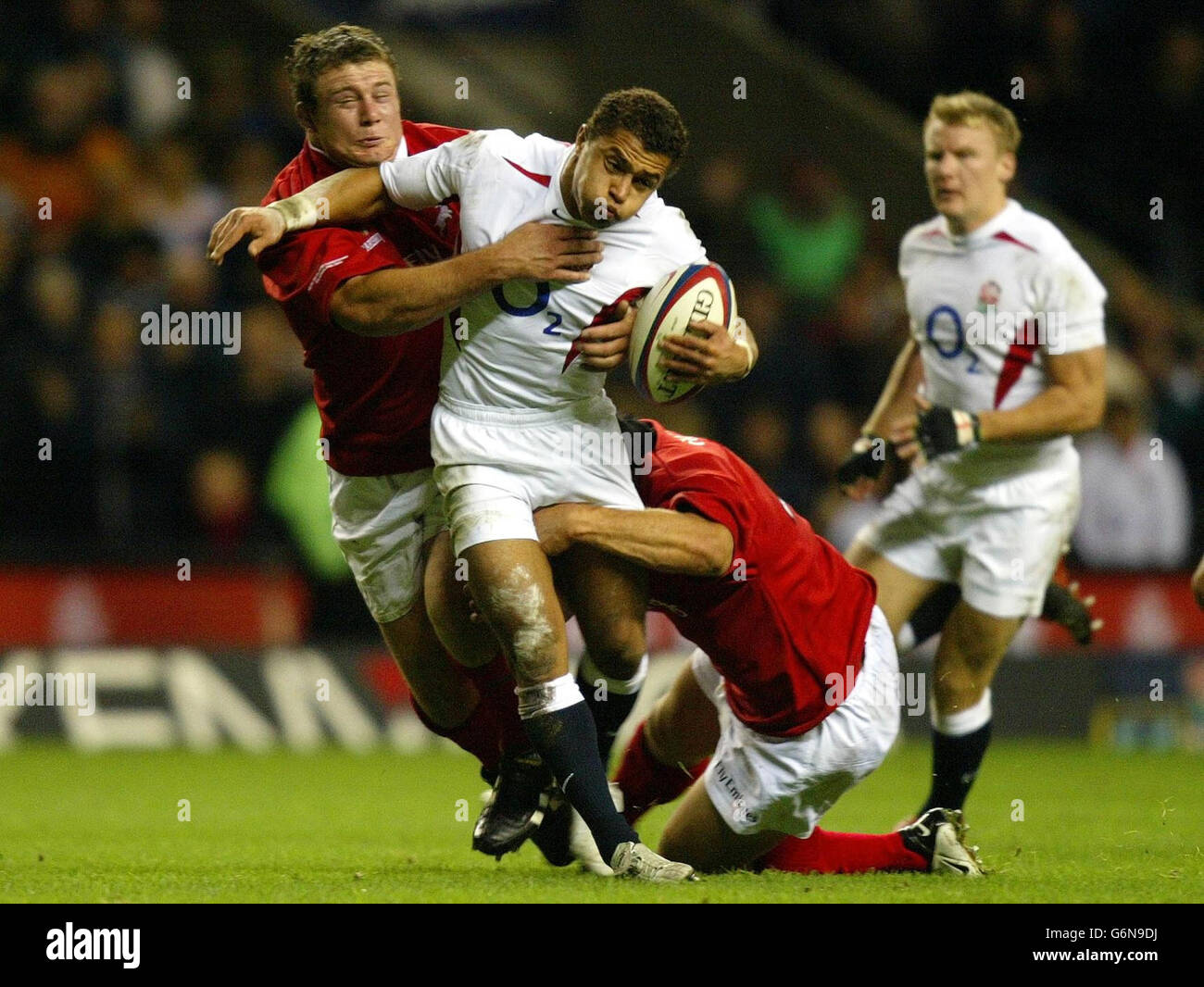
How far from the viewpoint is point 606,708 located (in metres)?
5.76

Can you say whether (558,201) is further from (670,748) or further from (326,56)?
(670,748)

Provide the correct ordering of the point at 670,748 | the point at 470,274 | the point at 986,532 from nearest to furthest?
1. the point at 470,274
2. the point at 670,748
3. the point at 986,532

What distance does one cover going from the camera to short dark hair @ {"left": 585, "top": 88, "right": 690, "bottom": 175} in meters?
5.00

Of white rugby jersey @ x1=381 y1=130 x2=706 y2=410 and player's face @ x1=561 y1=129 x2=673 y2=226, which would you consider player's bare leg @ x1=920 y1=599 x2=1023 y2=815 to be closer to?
white rugby jersey @ x1=381 y1=130 x2=706 y2=410

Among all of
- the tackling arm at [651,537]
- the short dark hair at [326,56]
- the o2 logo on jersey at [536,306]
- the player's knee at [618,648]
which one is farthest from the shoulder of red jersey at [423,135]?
the player's knee at [618,648]

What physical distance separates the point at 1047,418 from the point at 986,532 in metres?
0.48

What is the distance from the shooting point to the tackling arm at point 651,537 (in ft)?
16.8

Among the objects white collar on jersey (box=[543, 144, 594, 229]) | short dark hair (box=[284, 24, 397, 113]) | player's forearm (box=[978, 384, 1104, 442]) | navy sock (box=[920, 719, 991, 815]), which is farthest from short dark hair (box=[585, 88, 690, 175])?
navy sock (box=[920, 719, 991, 815])

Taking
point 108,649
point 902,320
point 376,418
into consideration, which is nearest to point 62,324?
point 108,649

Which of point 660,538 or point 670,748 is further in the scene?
point 670,748

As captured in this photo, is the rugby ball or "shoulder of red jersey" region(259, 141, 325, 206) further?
"shoulder of red jersey" region(259, 141, 325, 206)

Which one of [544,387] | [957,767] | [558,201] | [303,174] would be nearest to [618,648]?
[544,387]

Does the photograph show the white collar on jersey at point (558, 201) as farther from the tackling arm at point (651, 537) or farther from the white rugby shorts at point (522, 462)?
the tackling arm at point (651, 537)

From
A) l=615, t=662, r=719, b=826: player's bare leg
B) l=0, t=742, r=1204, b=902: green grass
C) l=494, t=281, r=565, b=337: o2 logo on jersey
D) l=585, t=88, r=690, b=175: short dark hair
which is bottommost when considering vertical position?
l=0, t=742, r=1204, b=902: green grass
